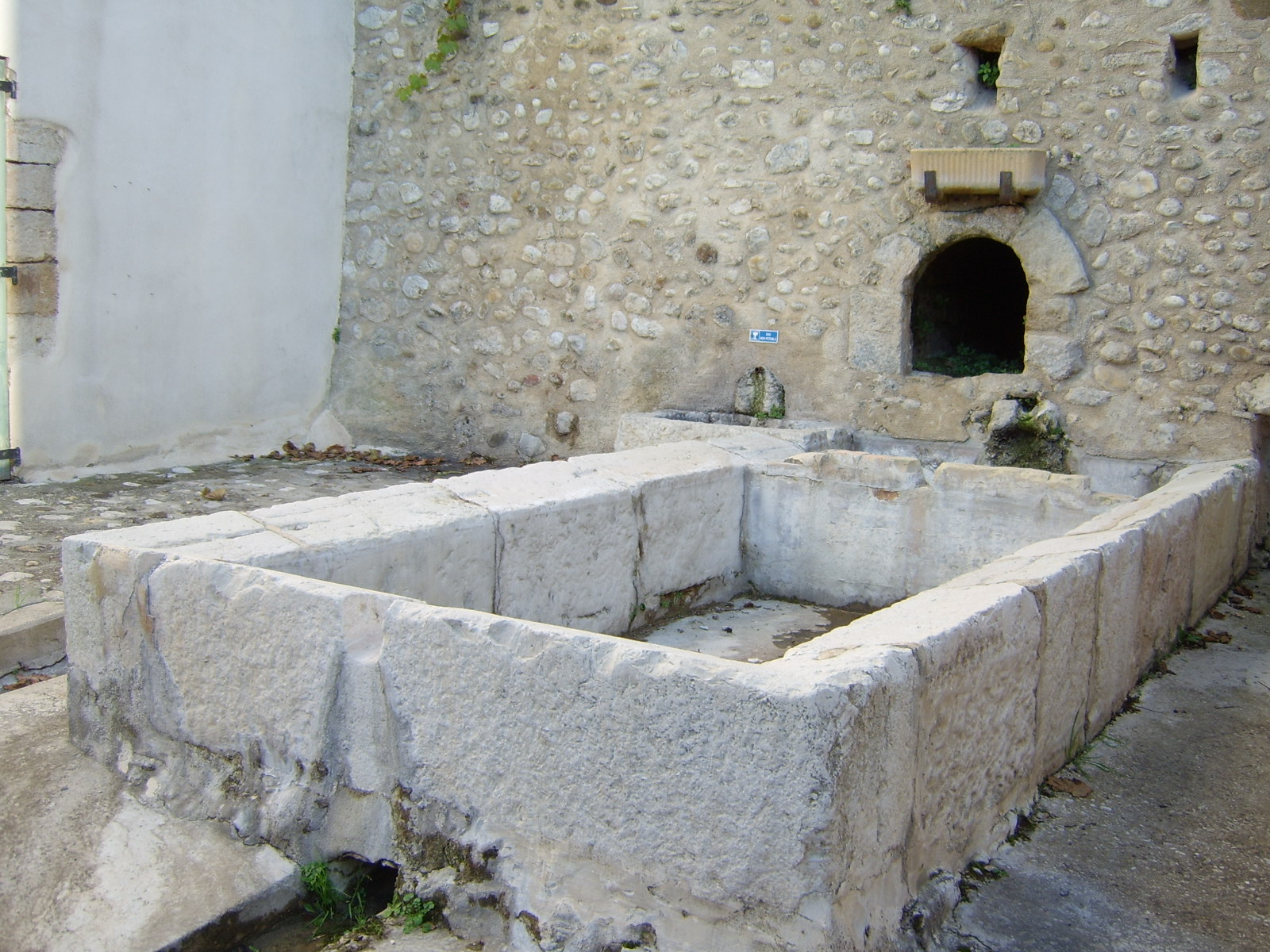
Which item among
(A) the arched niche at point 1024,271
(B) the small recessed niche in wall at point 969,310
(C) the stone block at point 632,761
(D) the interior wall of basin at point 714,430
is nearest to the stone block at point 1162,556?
(D) the interior wall of basin at point 714,430

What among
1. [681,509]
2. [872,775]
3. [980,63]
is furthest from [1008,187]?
[872,775]

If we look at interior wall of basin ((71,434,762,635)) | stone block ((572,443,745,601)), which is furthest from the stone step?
stone block ((572,443,745,601))

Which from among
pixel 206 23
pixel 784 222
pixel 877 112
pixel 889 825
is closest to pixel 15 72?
pixel 206 23

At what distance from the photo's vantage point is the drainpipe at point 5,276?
5352 mm

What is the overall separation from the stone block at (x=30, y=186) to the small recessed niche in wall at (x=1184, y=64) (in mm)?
5377

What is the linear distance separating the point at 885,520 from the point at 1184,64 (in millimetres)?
2867

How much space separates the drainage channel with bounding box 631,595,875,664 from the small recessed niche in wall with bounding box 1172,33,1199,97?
118 inches

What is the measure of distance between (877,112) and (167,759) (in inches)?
182

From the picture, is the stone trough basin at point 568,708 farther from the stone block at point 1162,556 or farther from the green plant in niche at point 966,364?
the green plant in niche at point 966,364

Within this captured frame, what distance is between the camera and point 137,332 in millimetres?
6012

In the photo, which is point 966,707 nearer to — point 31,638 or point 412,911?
point 412,911

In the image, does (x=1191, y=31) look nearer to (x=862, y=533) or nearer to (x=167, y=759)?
(x=862, y=533)

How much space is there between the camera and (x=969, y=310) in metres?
7.07

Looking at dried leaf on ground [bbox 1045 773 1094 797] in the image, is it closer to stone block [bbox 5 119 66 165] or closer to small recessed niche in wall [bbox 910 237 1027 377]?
small recessed niche in wall [bbox 910 237 1027 377]
